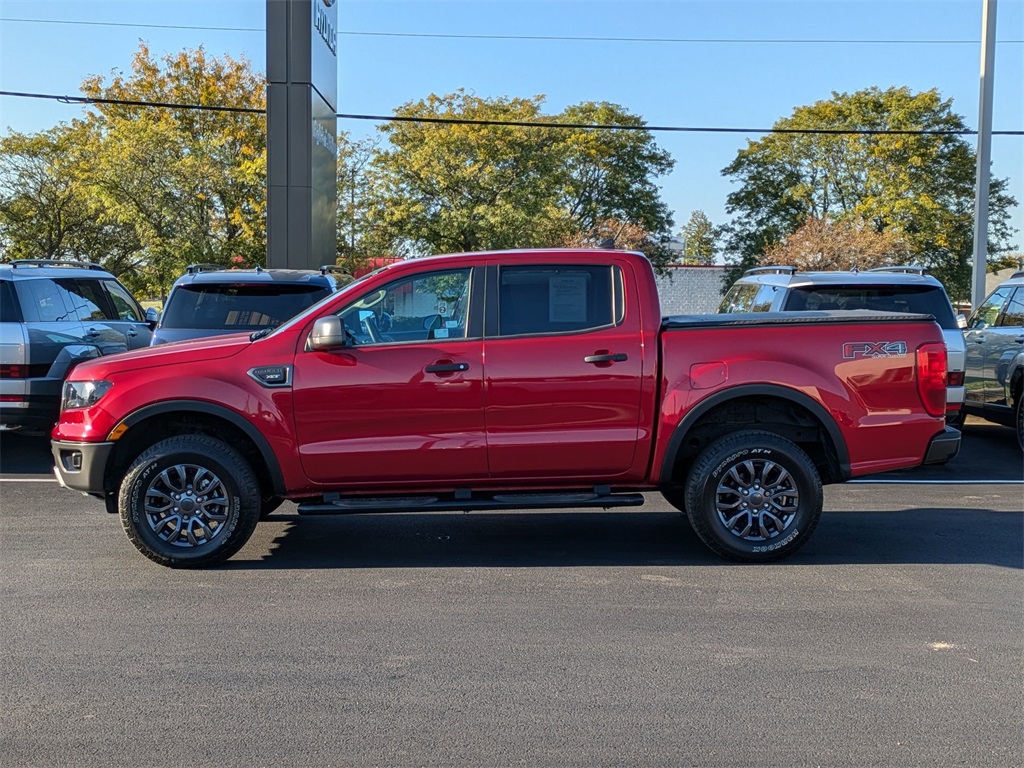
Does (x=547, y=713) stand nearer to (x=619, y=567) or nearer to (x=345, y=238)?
(x=619, y=567)

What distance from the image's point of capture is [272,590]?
6082mm

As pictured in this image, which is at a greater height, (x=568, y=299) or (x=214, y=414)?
(x=568, y=299)

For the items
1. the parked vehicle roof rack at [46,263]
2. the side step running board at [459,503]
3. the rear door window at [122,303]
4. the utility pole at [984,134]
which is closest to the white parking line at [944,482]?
the side step running board at [459,503]

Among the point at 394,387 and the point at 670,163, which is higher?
the point at 670,163

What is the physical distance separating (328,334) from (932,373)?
381 centimetres

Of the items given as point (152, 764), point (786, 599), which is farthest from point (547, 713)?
point (786, 599)

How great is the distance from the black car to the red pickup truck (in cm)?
307

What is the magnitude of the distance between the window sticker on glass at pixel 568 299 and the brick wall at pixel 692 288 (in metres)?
50.4

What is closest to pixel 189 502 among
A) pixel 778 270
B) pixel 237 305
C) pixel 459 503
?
pixel 459 503

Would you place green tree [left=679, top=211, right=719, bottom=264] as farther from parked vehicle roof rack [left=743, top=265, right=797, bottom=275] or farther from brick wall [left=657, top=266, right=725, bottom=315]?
parked vehicle roof rack [left=743, top=265, right=797, bottom=275]

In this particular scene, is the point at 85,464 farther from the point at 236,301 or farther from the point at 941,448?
the point at 941,448

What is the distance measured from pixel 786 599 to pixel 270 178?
1394cm

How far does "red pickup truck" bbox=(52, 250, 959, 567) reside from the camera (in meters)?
6.44

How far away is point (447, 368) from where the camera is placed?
646 cm
